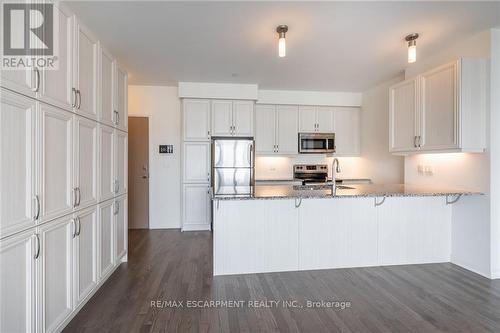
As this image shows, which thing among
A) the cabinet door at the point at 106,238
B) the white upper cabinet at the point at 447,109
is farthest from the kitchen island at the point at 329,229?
the cabinet door at the point at 106,238

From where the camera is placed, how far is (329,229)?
3.00 metres

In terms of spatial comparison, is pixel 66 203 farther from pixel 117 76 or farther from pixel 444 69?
pixel 444 69

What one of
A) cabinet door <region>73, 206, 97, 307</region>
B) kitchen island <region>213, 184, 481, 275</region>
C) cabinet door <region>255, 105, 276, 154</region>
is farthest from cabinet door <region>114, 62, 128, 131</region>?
cabinet door <region>255, 105, 276, 154</region>

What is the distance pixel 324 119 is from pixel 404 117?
199 centimetres

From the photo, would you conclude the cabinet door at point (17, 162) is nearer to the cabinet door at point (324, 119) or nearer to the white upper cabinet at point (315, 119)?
the white upper cabinet at point (315, 119)

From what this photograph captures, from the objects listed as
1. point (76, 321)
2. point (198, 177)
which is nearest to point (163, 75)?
point (198, 177)

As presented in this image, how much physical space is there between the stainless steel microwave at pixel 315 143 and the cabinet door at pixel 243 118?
1.08 metres

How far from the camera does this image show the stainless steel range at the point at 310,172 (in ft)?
17.5

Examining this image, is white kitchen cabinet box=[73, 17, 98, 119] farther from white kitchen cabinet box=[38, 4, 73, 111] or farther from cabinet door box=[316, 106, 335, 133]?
cabinet door box=[316, 106, 335, 133]

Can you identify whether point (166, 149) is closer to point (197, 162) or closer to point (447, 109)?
point (197, 162)

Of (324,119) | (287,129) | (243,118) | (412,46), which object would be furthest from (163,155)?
(412,46)

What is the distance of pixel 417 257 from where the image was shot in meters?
3.16

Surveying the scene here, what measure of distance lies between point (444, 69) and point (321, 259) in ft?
7.91

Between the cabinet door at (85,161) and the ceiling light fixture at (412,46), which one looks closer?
the cabinet door at (85,161)
